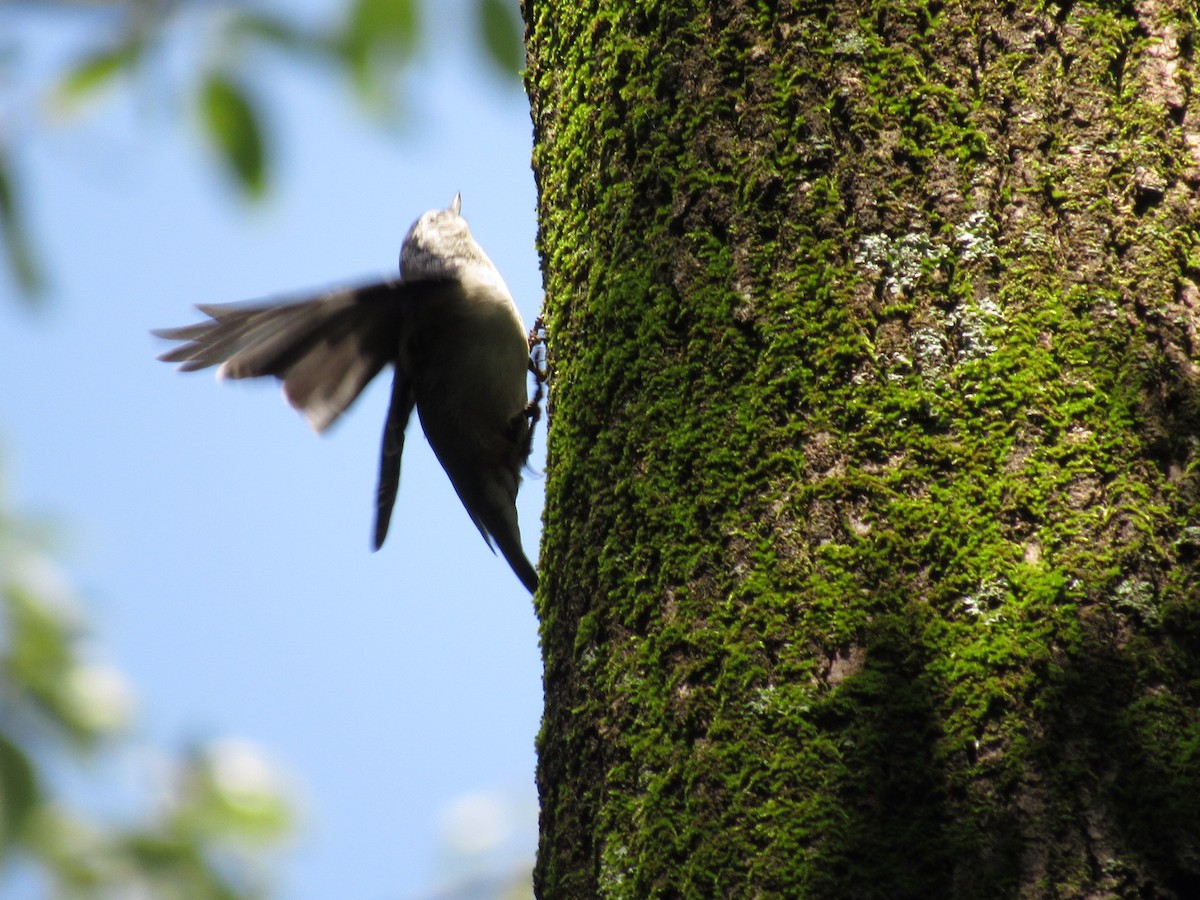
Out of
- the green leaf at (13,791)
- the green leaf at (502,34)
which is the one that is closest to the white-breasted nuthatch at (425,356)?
the green leaf at (502,34)

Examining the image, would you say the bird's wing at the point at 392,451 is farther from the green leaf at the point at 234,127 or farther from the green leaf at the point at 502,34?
the green leaf at the point at 502,34

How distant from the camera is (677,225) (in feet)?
6.02

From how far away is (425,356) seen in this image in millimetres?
3742

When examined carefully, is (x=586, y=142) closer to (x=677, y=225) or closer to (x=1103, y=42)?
(x=677, y=225)

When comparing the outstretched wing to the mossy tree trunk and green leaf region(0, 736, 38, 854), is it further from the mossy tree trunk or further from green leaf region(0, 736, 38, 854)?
the mossy tree trunk

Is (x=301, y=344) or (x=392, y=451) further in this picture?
(x=392, y=451)

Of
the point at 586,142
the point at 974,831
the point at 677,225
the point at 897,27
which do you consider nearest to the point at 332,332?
the point at 586,142

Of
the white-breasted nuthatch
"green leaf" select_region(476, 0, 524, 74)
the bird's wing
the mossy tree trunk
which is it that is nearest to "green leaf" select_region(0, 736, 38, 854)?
the white-breasted nuthatch

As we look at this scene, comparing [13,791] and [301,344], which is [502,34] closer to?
[301,344]

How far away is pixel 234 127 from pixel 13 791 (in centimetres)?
158

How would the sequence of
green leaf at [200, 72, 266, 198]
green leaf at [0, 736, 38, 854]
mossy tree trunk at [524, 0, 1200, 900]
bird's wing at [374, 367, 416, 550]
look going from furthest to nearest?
bird's wing at [374, 367, 416, 550], green leaf at [200, 72, 266, 198], green leaf at [0, 736, 38, 854], mossy tree trunk at [524, 0, 1200, 900]

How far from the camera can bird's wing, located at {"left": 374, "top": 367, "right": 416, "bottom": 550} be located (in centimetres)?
351

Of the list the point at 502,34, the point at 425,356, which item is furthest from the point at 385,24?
the point at 425,356

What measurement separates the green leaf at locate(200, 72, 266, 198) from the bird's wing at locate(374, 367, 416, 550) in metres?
1.05
